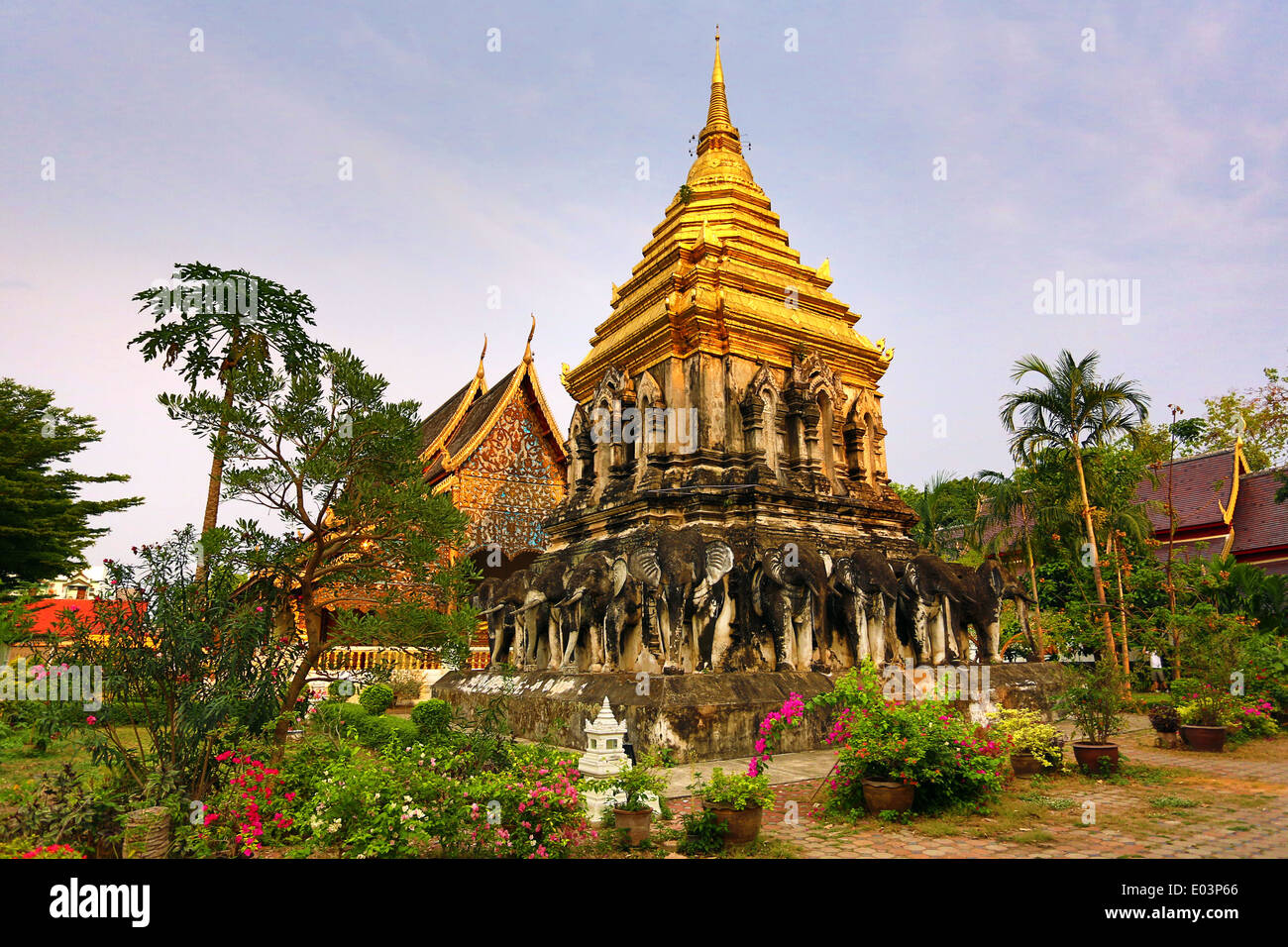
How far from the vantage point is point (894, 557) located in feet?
43.4

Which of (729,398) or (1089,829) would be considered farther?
(729,398)

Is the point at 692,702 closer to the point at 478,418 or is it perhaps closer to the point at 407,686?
the point at 407,686

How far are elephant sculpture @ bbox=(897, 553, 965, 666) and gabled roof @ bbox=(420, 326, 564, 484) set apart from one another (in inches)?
472

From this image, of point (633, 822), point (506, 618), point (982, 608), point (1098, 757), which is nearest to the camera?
point (633, 822)

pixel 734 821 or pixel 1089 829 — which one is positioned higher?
pixel 734 821

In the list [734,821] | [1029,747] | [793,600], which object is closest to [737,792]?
[734,821]

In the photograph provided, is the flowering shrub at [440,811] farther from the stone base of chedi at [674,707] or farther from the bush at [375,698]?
the bush at [375,698]

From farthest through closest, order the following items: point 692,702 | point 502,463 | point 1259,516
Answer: point 1259,516 → point 502,463 → point 692,702

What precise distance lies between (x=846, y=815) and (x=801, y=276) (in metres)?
11.9

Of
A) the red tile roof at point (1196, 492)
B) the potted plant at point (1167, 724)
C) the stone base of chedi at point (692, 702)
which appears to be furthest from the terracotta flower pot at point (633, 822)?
the red tile roof at point (1196, 492)

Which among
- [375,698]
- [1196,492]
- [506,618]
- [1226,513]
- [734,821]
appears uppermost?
[1196,492]

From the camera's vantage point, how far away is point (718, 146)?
1786cm

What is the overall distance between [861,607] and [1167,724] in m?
4.26

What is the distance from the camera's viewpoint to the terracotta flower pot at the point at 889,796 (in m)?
6.20
